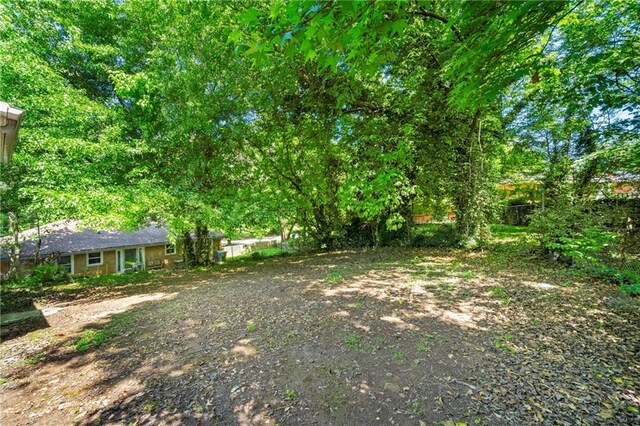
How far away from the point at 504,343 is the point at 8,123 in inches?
250

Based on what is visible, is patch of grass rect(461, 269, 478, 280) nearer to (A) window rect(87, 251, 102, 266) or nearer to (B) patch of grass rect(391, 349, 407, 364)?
(B) patch of grass rect(391, 349, 407, 364)

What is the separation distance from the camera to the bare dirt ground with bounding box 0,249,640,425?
2467 mm

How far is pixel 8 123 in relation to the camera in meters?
3.05

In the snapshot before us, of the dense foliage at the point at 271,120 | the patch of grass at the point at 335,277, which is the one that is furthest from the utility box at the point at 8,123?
the patch of grass at the point at 335,277

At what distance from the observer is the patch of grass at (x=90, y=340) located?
153 inches

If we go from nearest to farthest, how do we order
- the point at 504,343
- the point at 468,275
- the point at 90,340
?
the point at 504,343
the point at 90,340
the point at 468,275

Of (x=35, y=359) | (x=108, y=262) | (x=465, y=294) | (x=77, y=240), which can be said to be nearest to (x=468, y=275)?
(x=465, y=294)

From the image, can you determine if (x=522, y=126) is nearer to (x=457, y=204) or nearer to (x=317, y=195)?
(x=457, y=204)

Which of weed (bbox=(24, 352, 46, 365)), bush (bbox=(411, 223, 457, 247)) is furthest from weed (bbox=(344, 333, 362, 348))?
bush (bbox=(411, 223, 457, 247))

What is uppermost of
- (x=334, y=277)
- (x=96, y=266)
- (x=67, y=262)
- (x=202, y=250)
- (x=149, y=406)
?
(x=202, y=250)

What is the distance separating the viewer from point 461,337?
348 centimetres

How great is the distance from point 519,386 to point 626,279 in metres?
4.29

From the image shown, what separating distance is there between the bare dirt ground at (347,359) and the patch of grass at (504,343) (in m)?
0.01

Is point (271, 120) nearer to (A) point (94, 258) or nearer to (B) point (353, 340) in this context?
(B) point (353, 340)
